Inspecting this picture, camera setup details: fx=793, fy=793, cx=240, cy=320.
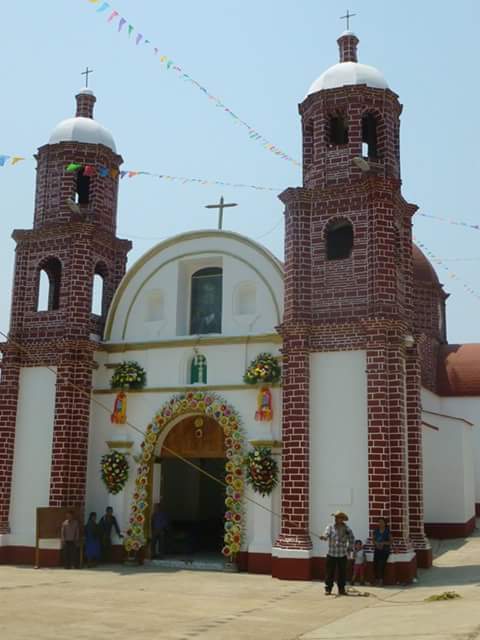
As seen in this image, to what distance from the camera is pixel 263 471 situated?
1720 cm

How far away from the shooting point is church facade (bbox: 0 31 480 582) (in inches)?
653

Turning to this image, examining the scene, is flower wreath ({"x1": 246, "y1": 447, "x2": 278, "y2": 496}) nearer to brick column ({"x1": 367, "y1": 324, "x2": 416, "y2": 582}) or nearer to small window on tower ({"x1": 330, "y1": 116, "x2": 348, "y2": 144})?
brick column ({"x1": 367, "y1": 324, "x2": 416, "y2": 582})

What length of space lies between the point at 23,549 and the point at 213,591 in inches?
249

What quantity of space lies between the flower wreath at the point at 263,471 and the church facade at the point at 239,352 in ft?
0.63

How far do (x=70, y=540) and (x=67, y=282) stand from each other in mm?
6308

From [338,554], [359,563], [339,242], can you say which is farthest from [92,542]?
[339,242]

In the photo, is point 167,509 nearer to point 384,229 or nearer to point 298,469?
point 298,469

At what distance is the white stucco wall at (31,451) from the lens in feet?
62.3

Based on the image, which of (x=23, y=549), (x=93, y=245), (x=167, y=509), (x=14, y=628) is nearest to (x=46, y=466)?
(x=23, y=549)

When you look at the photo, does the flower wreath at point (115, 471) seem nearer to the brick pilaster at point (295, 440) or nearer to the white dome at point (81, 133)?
the brick pilaster at point (295, 440)

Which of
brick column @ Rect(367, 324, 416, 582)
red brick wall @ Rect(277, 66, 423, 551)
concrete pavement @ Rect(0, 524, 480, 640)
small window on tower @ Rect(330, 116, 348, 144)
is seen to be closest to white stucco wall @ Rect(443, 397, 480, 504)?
concrete pavement @ Rect(0, 524, 480, 640)

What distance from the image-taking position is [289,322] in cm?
1733

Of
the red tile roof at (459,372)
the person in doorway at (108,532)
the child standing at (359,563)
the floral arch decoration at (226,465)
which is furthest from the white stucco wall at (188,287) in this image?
the red tile roof at (459,372)

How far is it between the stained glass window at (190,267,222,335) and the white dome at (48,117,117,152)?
4552 mm
